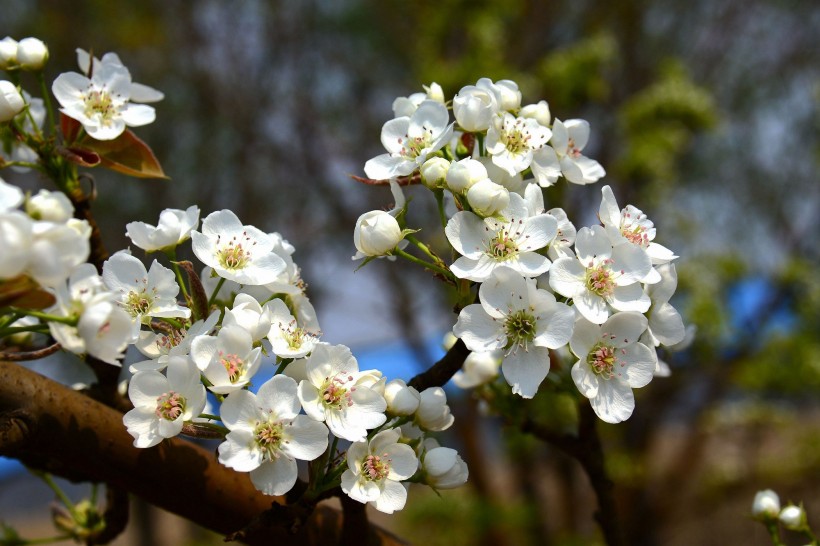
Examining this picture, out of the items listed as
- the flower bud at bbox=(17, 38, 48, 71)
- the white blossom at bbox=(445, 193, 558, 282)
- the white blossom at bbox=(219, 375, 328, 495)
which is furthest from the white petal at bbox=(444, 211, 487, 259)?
the flower bud at bbox=(17, 38, 48, 71)

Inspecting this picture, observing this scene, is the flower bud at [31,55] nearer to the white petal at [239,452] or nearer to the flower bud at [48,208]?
the flower bud at [48,208]

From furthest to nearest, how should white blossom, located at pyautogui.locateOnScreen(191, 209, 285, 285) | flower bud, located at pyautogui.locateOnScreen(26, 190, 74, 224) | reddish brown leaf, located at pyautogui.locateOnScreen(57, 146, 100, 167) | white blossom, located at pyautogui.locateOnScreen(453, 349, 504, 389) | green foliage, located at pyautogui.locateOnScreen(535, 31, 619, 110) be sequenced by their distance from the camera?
green foliage, located at pyautogui.locateOnScreen(535, 31, 619, 110), white blossom, located at pyautogui.locateOnScreen(453, 349, 504, 389), reddish brown leaf, located at pyautogui.locateOnScreen(57, 146, 100, 167), white blossom, located at pyautogui.locateOnScreen(191, 209, 285, 285), flower bud, located at pyautogui.locateOnScreen(26, 190, 74, 224)

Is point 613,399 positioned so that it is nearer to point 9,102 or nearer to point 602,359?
point 602,359

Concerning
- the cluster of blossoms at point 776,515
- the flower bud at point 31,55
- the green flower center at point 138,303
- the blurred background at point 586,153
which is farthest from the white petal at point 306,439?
the blurred background at point 586,153

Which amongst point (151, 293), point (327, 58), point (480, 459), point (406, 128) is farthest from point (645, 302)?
point (327, 58)

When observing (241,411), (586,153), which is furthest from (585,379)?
(586,153)

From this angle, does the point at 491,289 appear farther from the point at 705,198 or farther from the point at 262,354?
the point at 705,198

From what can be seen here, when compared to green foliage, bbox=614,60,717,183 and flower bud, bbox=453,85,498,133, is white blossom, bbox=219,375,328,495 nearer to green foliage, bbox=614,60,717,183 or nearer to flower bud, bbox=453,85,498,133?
flower bud, bbox=453,85,498,133
